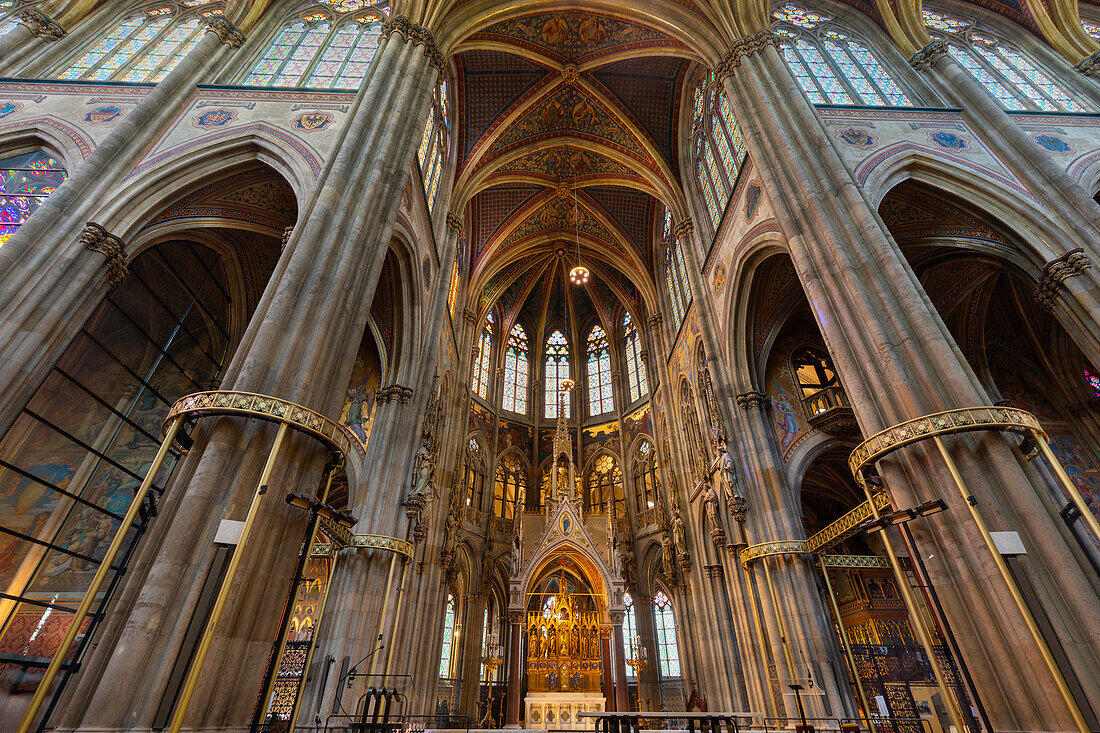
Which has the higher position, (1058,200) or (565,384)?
(565,384)

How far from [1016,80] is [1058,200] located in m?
6.25

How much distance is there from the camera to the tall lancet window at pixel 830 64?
12.1m

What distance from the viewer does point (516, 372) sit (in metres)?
25.1

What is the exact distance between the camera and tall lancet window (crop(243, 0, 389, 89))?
11.6 meters

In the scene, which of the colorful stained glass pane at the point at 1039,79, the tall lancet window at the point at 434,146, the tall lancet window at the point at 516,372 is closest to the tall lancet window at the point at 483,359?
the tall lancet window at the point at 516,372

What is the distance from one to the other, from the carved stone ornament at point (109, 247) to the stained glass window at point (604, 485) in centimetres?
1790

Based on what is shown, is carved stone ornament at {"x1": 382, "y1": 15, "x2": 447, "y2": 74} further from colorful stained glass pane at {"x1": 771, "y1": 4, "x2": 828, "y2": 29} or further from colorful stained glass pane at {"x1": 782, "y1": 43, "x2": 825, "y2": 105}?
colorful stained glass pane at {"x1": 771, "y1": 4, "x2": 828, "y2": 29}

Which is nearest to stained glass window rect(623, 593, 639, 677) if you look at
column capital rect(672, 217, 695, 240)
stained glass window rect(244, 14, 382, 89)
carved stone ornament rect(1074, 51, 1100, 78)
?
column capital rect(672, 217, 695, 240)

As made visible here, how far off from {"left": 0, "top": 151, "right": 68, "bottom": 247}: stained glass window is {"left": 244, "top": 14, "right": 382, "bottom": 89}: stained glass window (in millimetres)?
4175

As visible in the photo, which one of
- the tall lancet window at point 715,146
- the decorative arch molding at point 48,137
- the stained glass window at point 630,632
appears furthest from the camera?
the stained glass window at point 630,632

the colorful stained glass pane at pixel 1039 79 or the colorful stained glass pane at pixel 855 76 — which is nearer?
the colorful stained glass pane at pixel 1039 79

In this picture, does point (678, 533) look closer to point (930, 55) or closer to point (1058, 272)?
point (1058, 272)

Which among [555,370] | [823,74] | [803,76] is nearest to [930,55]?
[823,74]

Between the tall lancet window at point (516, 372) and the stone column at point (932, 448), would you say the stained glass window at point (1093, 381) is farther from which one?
the tall lancet window at point (516, 372)
